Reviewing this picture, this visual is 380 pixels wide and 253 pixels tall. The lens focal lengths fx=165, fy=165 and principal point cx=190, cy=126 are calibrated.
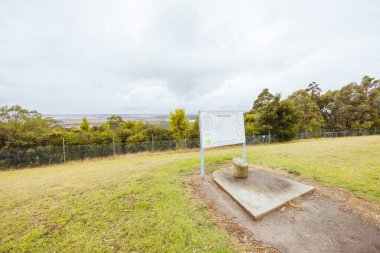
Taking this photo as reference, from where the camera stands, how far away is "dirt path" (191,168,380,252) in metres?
2.59

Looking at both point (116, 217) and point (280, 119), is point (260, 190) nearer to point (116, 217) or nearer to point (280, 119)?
point (116, 217)

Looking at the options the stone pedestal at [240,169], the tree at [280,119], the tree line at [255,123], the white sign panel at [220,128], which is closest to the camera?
the stone pedestal at [240,169]

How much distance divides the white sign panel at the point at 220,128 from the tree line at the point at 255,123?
1122cm

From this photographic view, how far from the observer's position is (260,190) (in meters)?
4.19

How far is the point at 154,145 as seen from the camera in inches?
626

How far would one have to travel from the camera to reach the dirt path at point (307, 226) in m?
2.59

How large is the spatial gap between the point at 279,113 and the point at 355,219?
22.9 meters

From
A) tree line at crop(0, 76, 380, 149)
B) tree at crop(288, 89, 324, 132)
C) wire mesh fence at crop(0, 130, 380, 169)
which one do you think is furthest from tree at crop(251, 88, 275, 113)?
wire mesh fence at crop(0, 130, 380, 169)

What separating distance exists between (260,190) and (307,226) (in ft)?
4.07

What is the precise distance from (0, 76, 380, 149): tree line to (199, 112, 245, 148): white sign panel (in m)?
11.2

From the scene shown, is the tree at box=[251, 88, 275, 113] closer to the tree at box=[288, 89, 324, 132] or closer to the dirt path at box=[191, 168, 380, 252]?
the tree at box=[288, 89, 324, 132]

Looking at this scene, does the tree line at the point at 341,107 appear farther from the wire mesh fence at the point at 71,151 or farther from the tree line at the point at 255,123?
the wire mesh fence at the point at 71,151

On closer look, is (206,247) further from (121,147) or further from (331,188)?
(121,147)

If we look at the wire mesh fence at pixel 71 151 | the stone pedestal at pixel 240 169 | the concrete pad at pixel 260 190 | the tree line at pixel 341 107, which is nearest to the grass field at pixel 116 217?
the concrete pad at pixel 260 190
